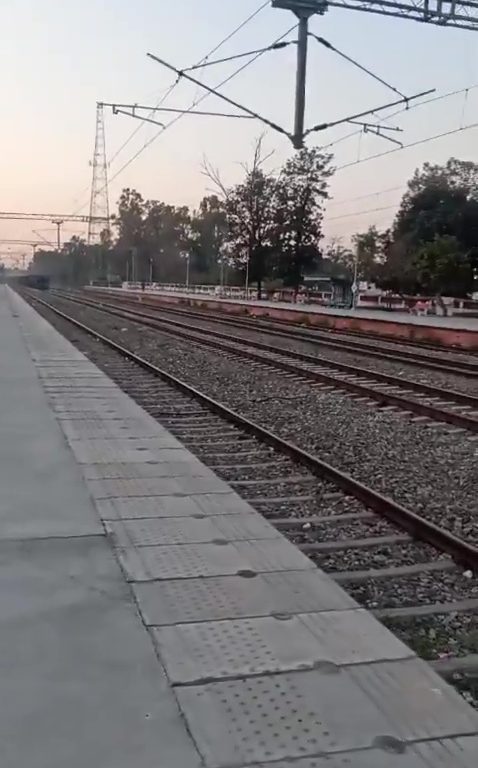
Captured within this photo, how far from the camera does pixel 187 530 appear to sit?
17.1 ft

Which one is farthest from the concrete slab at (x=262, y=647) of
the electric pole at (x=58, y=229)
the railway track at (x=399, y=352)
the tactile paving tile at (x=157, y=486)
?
the electric pole at (x=58, y=229)

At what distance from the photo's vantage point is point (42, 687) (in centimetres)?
297

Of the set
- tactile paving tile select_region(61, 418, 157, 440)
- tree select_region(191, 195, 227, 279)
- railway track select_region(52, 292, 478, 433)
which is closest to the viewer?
tactile paving tile select_region(61, 418, 157, 440)

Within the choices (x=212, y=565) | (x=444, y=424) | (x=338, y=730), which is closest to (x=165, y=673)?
(x=338, y=730)

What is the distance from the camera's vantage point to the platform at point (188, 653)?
2.67 m

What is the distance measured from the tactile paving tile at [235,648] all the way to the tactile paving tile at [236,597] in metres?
0.11

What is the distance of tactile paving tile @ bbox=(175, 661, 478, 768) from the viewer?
2.68m

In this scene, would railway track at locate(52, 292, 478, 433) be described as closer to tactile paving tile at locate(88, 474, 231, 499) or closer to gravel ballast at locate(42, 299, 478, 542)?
gravel ballast at locate(42, 299, 478, 542)

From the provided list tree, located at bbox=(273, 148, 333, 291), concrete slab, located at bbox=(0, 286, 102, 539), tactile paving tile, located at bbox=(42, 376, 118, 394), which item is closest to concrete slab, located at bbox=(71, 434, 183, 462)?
concrete slab, located at bbox=(0, 286, 102, 539)

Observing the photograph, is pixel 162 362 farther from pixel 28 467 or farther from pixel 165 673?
pixel 165 673

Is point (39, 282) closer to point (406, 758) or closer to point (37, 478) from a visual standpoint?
point (37, 478)

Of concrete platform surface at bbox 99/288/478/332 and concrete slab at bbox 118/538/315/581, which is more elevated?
concrete platform surface at bbox 99/288/478/332

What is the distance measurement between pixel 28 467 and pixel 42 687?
3.86 m

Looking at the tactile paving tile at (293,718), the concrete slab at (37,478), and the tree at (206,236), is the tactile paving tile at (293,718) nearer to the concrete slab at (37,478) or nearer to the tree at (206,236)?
the concrete slab at (37,478)
